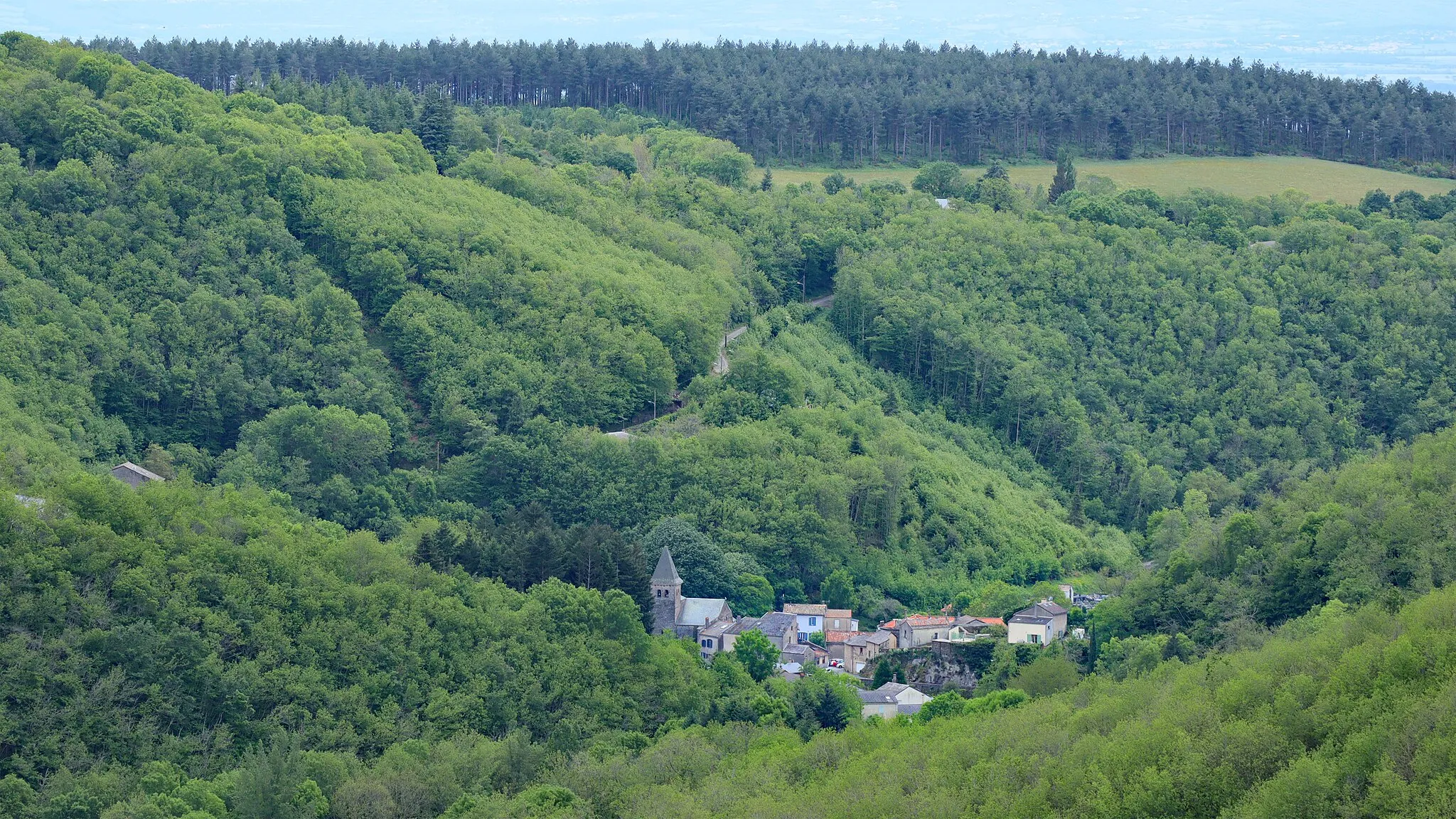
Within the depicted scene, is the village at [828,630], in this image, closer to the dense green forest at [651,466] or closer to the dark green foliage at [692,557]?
the dark green foliage at [692,557]

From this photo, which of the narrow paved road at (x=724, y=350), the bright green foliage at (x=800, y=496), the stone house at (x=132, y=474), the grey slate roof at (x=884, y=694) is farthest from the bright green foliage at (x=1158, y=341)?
the stone house at (x=132, y=474)

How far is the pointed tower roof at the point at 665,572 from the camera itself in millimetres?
76125

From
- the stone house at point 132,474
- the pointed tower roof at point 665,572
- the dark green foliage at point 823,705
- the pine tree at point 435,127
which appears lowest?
the dark green foliage at point 823,705

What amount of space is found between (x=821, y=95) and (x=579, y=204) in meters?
37.7

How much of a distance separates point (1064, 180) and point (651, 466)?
49.8 m

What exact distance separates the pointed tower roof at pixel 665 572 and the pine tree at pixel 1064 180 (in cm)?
5390

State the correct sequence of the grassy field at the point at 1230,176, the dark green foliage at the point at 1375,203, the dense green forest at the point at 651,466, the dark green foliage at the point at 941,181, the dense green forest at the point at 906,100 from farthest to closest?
the dense green forest at the point at 906,100 → the grassy field at the point at 1230,176 → the dark green foliage at the point at 941,181 → the dark green foliage at the point at 1375,203 → the dense green forest at the point at 651,466

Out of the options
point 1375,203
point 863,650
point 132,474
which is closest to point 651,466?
point 863,650

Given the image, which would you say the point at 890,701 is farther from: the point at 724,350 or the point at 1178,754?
the point at 724,350

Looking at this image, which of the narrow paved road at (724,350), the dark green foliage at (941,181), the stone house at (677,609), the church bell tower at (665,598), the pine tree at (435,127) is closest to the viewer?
the stone house at (677,609)

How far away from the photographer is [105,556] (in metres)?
63.9

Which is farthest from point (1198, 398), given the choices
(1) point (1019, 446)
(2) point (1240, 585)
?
(2) point (1240, 585)

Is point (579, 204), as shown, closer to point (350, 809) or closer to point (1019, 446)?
point (1019, 446)

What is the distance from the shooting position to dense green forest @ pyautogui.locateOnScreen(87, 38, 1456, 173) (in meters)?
138
